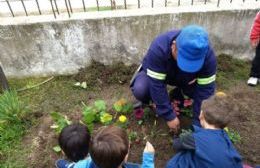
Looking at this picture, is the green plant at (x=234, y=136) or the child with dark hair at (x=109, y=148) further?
the green plant at (x=234, y=136)

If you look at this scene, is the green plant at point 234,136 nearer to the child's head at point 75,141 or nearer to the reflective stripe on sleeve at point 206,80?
the reflective stripe on sleeve at point 206,80

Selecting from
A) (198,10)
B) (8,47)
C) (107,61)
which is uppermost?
(198,10)

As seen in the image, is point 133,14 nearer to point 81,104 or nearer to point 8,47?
point 81,104

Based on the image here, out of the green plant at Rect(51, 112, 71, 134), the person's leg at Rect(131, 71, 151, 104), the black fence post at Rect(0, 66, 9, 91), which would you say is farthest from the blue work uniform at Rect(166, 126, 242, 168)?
the black fence post at Rect(0, 66, 9, 91)

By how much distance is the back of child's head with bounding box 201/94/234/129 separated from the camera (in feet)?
6.96

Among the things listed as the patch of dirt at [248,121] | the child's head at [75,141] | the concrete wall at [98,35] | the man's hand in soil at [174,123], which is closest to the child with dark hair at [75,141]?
the child's head at [75,141]

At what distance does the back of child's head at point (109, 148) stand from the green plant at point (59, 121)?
1167 mm

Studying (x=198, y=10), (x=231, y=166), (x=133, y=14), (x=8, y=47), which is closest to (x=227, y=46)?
(x=198, y=10)

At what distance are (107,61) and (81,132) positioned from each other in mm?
1590

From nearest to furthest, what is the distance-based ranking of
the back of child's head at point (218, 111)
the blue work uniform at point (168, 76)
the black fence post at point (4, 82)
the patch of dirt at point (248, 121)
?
the back of child's head at point (218, 111) < the blue work uniform at point (168, 76) < the patch of dirt at point (248, 121) < the black fence post at point (4, 82)

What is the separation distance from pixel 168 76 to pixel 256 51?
51.8 inches

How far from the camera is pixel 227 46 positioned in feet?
12.7

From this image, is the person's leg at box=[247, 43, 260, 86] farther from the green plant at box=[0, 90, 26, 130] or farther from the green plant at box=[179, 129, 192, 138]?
the green plant at box=[0, 90, 26, 130]

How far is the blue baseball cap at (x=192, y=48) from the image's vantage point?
89.0 inches
